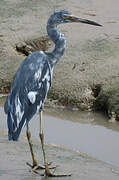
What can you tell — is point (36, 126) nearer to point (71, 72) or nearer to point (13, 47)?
point (71, 72)

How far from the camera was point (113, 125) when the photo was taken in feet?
25.4

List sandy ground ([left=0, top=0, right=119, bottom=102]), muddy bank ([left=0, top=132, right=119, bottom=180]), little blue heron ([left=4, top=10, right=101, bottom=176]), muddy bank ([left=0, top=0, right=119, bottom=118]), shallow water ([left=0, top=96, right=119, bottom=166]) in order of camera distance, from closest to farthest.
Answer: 1. little blue heron ([left=4, top=10, right=101, bottom=176])
2. muddy bank ([left=0, top=132, right=119, bottom=180])
3. shallow water ([left=0, top=96, right=119, bottom=166])
4. muddy bank ([left=0, top=0, right=119, bottom=118])
5. sandy ground ([left=0, top=0, right=119, bottom=102])

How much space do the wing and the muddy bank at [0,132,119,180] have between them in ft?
1.68

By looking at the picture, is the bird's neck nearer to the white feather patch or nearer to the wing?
the wing

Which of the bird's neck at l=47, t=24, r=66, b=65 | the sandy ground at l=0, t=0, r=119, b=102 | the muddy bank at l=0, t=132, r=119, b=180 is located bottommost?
the muddy bank at l=0, t=132, r=119, b=180

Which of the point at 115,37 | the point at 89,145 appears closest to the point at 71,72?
the point at 115,37

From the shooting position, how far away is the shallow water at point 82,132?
7004 millimetres

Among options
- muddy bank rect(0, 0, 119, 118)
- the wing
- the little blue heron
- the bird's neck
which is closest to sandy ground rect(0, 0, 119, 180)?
muddy bank rect(0, 0, 119, 118)

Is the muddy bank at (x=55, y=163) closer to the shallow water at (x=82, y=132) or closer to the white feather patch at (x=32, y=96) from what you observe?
the shallow water at (x=82, y=132)

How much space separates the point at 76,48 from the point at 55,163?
3.82 meters

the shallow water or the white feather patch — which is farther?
the shallow water

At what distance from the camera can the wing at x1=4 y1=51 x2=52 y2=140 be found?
5.39 meters

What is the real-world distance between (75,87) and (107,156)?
191cm

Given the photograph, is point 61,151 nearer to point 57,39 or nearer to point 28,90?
point 28,90
